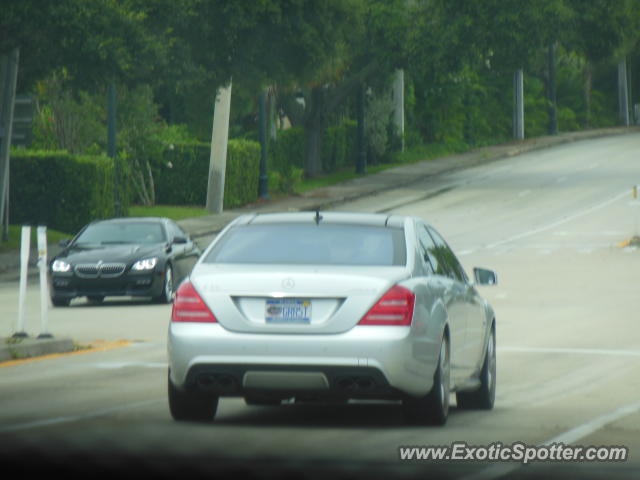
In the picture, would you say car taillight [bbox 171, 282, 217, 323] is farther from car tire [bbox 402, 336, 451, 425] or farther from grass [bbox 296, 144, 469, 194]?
grass [bbox 296, 144, 469, 194]

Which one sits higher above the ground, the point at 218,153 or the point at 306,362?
the point at 218,153

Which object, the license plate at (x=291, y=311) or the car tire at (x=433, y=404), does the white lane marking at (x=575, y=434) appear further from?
the license plate at (x=291, y=311)

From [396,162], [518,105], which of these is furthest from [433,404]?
[518,105]

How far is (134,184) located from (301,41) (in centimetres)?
1412

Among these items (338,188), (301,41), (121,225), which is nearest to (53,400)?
(121,225)

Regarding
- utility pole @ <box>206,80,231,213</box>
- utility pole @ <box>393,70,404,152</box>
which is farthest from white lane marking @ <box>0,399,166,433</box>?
utility pole @ <box>393,70,404,152</box>

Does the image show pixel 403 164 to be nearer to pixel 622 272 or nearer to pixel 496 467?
pixel 622 272

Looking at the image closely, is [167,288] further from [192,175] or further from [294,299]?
[192,175]

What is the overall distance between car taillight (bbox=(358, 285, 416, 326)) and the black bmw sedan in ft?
48.0

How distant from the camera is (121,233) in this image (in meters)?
26.0

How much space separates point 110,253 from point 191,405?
46.7 ft

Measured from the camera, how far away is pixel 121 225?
26.2 metres

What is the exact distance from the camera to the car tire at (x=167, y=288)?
24.9 meters

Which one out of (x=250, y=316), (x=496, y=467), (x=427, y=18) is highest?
(x=427, y=18)
